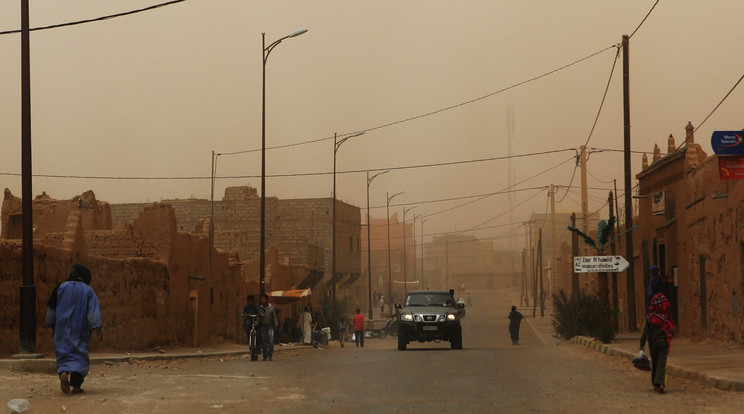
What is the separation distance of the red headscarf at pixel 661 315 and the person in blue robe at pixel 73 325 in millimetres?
7159

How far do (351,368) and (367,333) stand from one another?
141ft

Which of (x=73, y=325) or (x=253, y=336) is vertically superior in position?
(x=73, y=325)

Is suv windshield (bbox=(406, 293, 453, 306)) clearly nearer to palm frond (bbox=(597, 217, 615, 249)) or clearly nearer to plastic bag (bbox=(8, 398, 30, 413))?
palm frond (bbox=(597, 217, 615, 249))

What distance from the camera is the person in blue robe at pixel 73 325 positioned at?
40.7ft

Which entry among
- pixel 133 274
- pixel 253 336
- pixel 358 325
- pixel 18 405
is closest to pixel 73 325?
pixel 18 405

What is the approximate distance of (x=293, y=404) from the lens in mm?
11695

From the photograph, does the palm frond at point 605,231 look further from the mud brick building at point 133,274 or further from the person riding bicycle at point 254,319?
the person riding bicycle at point 254,319

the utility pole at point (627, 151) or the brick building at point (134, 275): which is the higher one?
the utility pole at point (627, 151)

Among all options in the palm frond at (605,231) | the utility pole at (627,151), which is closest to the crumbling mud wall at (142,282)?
the palm frond at (605,231)

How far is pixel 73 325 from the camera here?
41.0 ft

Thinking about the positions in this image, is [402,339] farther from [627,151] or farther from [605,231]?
[627,151]

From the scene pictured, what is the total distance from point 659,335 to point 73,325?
298 inches

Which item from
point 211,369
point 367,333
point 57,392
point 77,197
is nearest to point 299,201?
point 367,333

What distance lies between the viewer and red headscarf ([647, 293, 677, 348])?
1330cm
